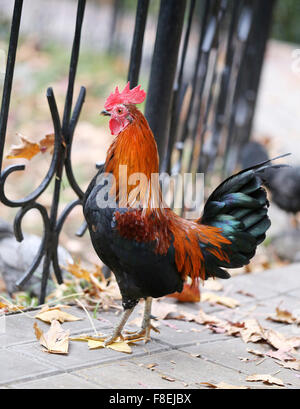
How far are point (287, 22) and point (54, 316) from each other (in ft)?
36.2

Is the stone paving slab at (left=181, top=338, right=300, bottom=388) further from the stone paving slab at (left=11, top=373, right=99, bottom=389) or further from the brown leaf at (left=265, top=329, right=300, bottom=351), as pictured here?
the stone paving slab at (left=11, top=373, right=99, bottom=389)

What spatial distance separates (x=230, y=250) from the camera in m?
3.00

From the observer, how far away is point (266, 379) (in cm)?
262

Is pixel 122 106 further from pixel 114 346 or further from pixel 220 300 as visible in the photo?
pixel 220 300

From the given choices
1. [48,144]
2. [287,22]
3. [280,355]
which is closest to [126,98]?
[48,144]

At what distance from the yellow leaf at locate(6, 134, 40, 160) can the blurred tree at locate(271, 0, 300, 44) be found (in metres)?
9.70

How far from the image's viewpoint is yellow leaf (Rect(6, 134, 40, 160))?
320 centimetres

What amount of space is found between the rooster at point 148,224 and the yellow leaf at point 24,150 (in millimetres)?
554

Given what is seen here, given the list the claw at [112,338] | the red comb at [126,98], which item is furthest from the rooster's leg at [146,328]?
the red comb at [126,98]

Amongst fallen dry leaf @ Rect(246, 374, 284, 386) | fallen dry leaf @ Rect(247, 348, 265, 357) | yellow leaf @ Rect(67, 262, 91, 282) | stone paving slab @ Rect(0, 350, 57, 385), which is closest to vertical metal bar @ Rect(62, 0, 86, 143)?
yellow leaf @ Rect(67, 262, 91, 282)

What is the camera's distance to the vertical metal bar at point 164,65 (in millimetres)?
3568

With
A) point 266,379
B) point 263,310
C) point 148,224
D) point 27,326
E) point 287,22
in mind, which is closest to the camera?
point 266,379
